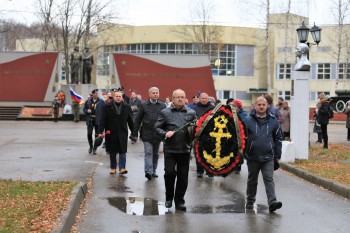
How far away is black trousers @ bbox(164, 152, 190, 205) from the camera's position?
8.80m

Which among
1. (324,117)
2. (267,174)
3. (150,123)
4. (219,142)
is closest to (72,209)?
(219,142)

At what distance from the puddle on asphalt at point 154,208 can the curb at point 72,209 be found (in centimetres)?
53

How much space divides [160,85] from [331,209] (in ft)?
103

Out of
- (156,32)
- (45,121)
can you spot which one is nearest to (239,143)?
(45,121)

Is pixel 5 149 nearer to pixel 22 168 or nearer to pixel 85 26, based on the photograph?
pixel 22 168

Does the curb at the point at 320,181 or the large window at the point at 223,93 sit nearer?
the curb at the point at 320,181

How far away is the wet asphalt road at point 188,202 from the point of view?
791cm

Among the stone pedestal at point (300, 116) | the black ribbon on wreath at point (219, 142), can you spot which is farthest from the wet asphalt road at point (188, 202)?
the stone pedestal at point (300, 116)

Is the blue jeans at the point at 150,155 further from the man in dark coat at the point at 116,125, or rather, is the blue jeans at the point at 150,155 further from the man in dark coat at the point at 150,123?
the man in dark coat at the point at 116,125

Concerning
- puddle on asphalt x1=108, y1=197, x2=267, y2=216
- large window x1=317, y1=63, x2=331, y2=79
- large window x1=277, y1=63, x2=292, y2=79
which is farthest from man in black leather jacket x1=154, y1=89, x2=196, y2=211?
large window x1=317, y1=63, x2=331, y2=79

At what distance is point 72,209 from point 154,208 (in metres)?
1.44

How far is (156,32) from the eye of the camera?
76.8 meters

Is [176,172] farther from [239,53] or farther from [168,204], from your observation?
[239,53]

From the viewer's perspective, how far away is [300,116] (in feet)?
50.7
